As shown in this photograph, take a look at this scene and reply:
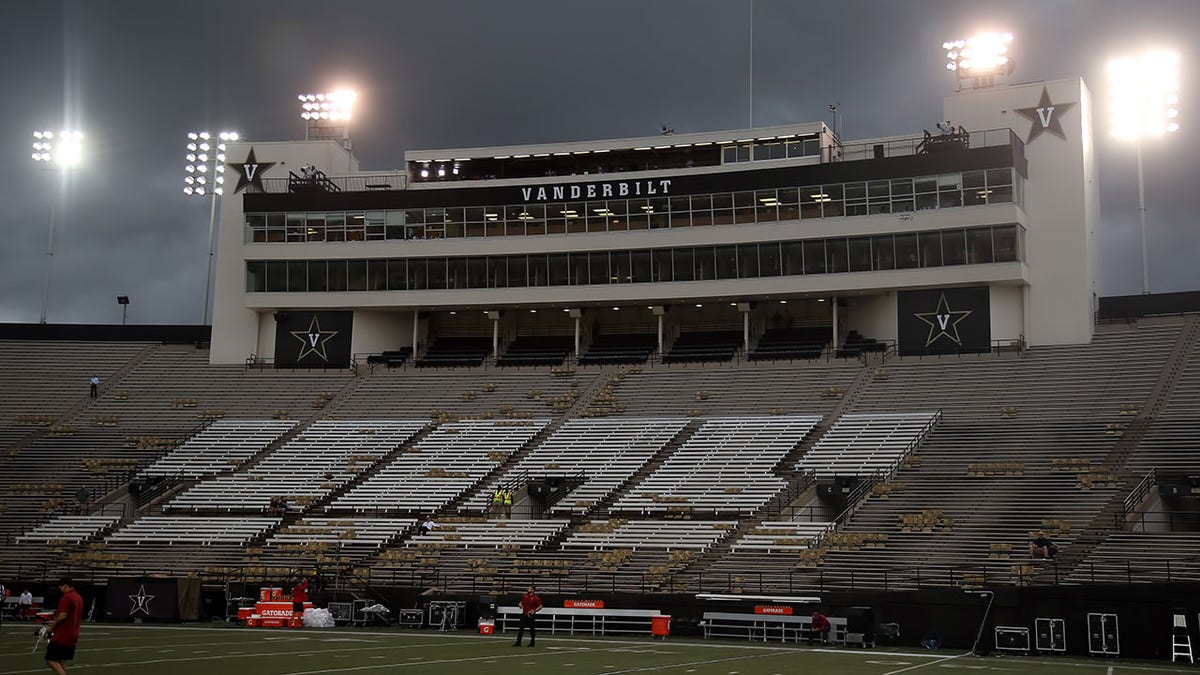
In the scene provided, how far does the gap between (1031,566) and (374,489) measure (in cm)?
2602

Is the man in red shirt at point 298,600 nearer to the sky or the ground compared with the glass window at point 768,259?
nearer to the ground

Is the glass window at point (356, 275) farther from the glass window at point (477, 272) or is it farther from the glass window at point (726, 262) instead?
the glass window at point (726, 262)

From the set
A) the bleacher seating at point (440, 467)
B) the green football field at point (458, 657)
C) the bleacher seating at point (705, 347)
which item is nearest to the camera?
the green football field at point (458, 657)

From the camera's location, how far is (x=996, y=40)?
2303 inches

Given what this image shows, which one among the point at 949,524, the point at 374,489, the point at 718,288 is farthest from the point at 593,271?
the point at 949,524

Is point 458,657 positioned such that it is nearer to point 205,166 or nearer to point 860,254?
point 860,254

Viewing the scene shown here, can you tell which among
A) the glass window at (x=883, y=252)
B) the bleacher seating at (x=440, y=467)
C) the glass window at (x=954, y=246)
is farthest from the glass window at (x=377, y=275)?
the glass window at (x=954, y=246)

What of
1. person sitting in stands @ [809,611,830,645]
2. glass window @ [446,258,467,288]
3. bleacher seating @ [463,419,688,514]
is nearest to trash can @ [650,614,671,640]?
person sitting in stands @ [809,611,830,645]

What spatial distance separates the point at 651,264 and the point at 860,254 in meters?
10.3

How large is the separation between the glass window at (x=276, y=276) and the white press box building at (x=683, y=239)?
0.11 m

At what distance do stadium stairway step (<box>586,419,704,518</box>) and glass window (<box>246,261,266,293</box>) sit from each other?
85.0ft

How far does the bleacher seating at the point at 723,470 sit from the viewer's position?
44594 mm

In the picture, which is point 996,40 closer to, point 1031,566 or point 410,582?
point 1031,566

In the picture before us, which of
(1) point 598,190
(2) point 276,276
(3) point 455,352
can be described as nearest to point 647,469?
(1) point 598,190
